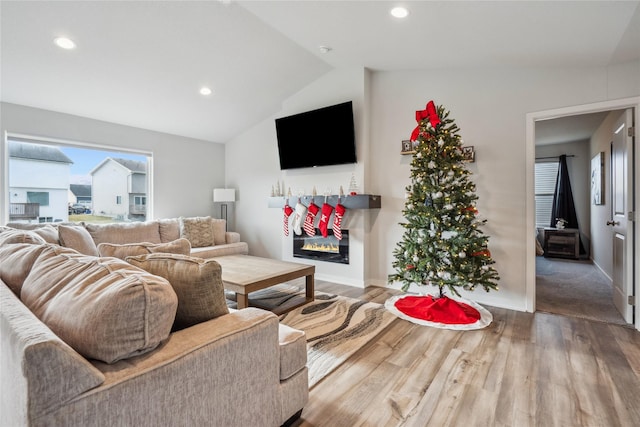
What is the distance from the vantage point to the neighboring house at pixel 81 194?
463cm

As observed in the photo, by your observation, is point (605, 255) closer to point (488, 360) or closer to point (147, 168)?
point (488, 360)

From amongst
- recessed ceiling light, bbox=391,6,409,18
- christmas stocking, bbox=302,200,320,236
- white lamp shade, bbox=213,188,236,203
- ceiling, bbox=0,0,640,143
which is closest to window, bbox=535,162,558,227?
ceiling, bbox=0,0,640,143

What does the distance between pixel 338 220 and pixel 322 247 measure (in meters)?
0.65

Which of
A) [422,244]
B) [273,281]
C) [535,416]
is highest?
[422,244]

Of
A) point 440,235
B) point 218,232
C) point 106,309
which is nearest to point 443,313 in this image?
point 440,235

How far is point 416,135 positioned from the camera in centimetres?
326

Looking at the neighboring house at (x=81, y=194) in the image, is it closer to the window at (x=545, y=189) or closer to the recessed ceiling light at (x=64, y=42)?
the recessed ceiling light at (x=64, y=42)

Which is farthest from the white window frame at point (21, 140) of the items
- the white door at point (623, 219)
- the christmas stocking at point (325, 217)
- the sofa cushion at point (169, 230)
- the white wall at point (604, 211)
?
the white wall at point (604, 211)

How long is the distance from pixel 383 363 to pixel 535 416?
0.88m

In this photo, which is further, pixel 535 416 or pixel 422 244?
pixel 422 244

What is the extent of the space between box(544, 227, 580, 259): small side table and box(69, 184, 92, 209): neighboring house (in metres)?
8.15

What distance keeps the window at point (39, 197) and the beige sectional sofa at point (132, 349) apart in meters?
3.59

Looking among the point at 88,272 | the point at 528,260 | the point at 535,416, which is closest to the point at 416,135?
the point at 528,260

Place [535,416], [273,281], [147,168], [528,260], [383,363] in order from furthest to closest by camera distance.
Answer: [147,168] → [528,260] → [273,281] → [383,363] → [535,416]
